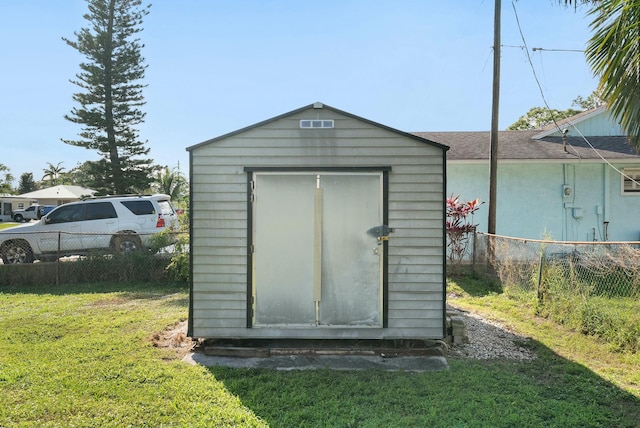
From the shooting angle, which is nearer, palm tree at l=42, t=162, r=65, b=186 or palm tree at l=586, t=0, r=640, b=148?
palm tree at l=586, t=0, r=640, b=148

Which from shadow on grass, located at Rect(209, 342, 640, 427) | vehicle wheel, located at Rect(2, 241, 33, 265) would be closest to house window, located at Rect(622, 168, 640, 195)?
shadow on grass, located at Rect(209, 342, 640, 427)

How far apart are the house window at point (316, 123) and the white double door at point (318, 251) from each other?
21.6 inches

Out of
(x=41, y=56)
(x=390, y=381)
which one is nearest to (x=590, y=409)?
(x=390, y=381)

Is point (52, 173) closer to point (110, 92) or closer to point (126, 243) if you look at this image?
point (110, 92)

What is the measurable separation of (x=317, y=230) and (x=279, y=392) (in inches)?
69.4

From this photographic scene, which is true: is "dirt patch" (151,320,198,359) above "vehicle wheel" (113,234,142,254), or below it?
below

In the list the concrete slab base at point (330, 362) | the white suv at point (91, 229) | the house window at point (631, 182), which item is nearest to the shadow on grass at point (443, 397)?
the concrete slab base at point (330, 362)

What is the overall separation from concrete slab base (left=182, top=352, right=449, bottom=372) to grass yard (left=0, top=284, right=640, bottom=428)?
5.9 inches

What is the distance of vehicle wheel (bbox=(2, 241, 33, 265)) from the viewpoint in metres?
8.79

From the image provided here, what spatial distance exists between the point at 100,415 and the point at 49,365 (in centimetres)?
137

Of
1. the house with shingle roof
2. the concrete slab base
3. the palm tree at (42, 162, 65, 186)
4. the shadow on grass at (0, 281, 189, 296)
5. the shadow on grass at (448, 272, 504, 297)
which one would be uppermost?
the palm tree at (42, 162, 65, 186)

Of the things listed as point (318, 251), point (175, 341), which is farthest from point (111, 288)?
point (318, 251)

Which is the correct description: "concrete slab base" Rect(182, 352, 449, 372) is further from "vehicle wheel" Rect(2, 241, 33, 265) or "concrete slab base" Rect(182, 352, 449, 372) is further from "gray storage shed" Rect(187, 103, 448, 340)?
"vehicle wheel" Rect(2, 241, 33, 265)

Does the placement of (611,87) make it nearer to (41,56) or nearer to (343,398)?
(343,398)
